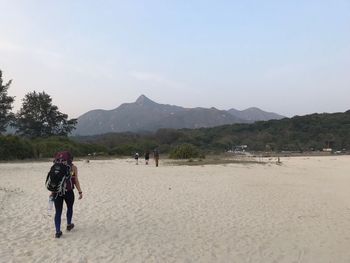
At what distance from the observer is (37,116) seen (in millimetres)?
57656

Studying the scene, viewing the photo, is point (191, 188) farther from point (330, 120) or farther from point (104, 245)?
point (330, 120)

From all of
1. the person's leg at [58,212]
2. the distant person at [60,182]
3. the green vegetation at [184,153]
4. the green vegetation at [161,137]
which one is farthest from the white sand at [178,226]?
the green vegetation at [184,153]

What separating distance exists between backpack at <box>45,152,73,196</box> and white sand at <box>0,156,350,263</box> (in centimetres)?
100

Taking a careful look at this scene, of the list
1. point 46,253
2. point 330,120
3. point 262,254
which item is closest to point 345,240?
point 262,254

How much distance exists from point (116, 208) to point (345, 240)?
20.0 ft

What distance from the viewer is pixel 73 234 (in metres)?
8.91

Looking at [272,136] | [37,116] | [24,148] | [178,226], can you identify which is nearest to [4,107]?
[24,148]

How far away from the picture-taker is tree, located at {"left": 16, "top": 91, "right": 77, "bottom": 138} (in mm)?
56875

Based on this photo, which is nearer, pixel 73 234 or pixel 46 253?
pixel 46 253

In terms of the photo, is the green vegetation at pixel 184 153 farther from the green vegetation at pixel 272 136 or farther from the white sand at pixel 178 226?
the white sand at pixel 178 226

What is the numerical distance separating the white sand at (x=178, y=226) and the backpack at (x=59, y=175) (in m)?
1.00

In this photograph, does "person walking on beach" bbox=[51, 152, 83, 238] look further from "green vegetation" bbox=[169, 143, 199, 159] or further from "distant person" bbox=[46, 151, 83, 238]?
"green vegetation" bbox=[169, 143, 199, 159]

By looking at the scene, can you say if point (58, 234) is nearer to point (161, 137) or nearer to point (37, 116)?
point (37, 116)

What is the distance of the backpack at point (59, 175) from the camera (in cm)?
844
